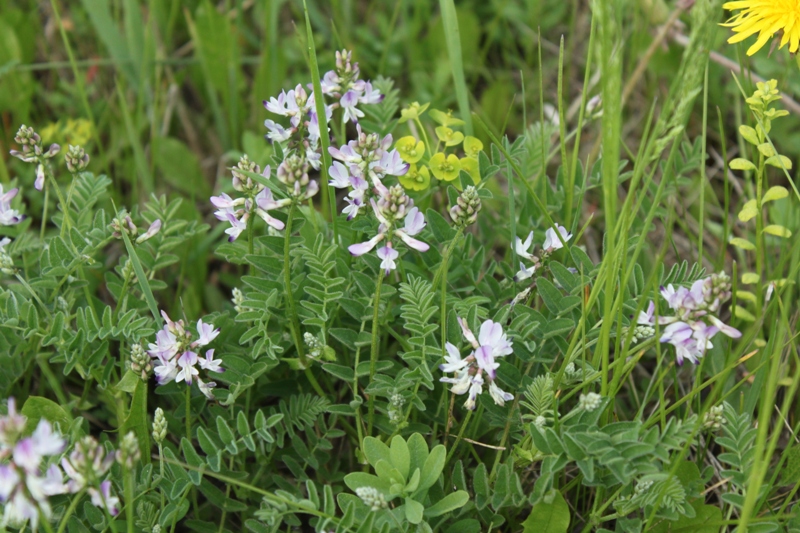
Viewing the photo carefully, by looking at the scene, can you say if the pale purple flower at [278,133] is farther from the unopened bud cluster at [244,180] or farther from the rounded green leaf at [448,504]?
the rounded green leaf at [448,504]

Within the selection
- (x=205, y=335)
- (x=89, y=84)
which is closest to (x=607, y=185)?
(x=205, y=335)

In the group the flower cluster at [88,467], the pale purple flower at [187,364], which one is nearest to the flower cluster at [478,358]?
the pale purple flower at [187,364]

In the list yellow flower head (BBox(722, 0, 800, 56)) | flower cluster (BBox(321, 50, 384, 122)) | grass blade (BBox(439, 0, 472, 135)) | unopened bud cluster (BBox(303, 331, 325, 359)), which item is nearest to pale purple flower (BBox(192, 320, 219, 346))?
unopened bud cluster (BBox(303, 331, 325, 359))

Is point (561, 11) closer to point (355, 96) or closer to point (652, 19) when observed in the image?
point (652, 19)

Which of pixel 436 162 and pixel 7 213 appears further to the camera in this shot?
pixel 436 162

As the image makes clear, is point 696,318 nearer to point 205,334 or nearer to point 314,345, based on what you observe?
point 314,345

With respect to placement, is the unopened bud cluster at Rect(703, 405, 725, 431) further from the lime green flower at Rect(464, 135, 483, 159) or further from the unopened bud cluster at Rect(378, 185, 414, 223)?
the lime green flower at Rect(464, 135, 483, 159)

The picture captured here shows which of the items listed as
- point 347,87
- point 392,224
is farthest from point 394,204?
point 347,87
